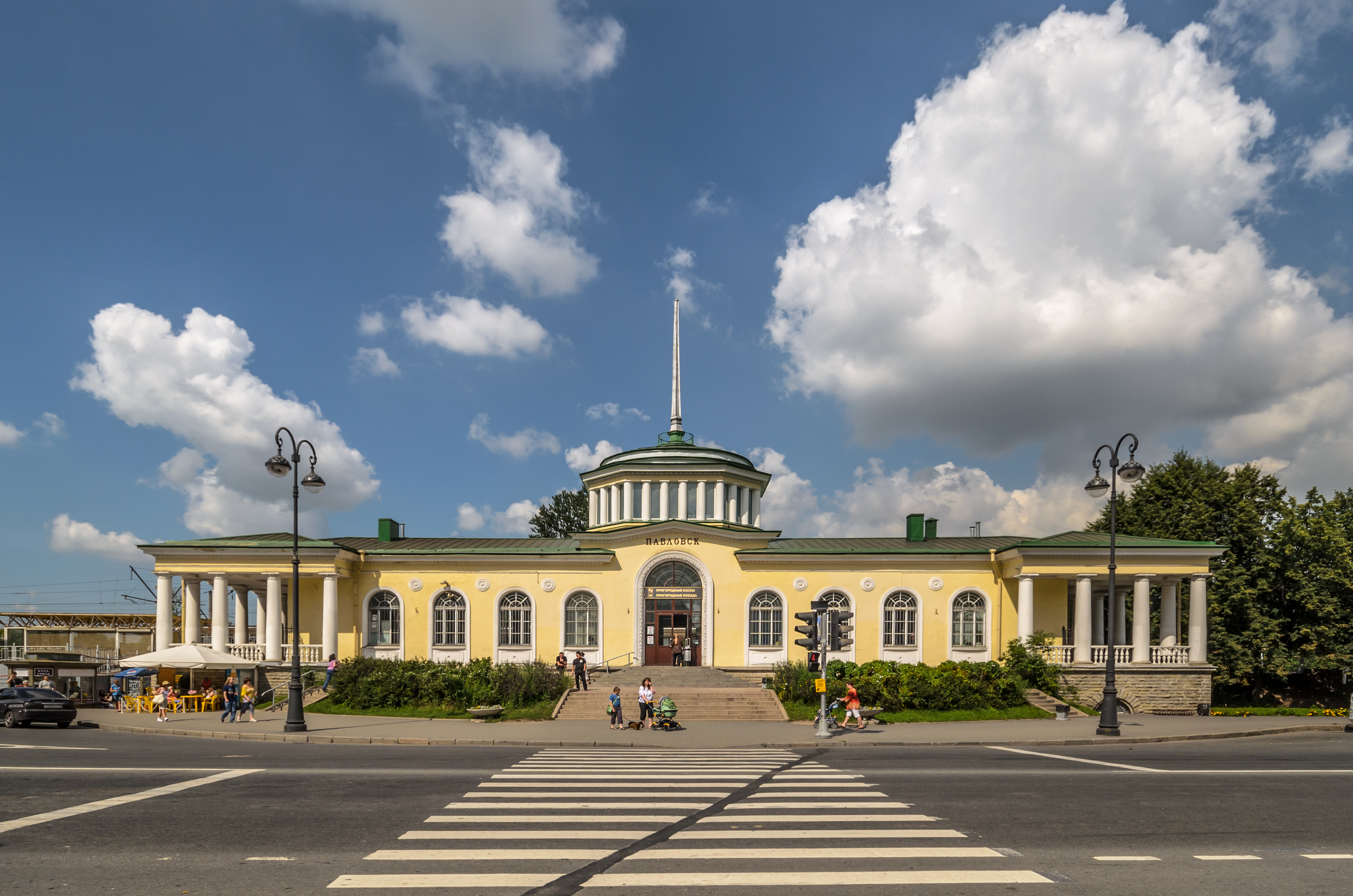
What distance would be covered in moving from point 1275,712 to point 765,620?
20.9 metres

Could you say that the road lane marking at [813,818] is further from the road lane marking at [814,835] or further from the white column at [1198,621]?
the white column at [1198,621]

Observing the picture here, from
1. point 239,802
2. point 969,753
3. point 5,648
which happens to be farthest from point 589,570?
point 5,648

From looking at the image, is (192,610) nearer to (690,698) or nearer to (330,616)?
(330,616)

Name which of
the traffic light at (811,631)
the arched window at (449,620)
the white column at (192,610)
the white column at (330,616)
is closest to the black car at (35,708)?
the white column at (192,610)

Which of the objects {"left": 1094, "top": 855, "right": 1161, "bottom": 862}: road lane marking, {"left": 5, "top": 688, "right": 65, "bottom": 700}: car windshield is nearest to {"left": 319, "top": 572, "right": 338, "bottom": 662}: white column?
{"left": 5, "top": 688, "right": 65, "bottom": 700}: car windshield

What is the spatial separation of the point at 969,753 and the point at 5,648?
8410 cm

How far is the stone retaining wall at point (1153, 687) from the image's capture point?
32344 millimetres

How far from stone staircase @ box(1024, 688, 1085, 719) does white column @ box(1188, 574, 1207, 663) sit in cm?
678

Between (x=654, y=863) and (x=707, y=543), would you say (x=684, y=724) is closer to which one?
(x=707, y=543)

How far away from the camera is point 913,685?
93.6 ft

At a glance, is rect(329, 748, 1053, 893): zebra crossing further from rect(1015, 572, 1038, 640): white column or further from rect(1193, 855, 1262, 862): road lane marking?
rect(1015, 572, 1038, 640): white column

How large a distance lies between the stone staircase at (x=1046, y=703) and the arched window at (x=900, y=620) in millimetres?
5748

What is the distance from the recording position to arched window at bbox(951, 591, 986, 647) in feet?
117

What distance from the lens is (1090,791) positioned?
13820 mm
